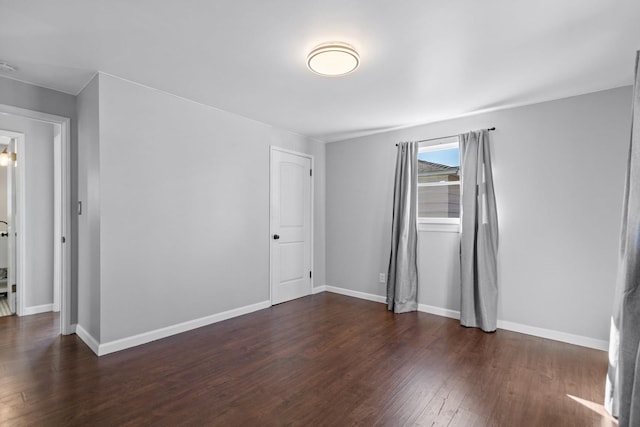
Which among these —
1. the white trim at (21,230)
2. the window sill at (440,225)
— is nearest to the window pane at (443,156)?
the window sill at (440,225)

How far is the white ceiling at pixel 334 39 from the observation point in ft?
6.34

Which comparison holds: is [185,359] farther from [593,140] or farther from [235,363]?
[593,140]

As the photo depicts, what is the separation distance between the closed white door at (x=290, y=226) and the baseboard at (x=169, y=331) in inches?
21.9

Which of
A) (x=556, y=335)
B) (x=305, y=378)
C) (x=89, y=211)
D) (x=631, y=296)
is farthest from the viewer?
(x=556, y=335)

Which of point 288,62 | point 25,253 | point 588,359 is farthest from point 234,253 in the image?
point 588,359

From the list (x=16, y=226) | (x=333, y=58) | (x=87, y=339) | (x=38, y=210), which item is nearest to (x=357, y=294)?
(x=87, y=339)

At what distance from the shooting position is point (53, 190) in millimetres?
4188

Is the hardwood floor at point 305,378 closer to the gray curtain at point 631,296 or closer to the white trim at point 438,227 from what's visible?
the gray curtain at point 631,296

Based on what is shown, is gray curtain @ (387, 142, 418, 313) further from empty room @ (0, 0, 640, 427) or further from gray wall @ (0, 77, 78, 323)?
gray wall @ (0, 77, 78, 323)

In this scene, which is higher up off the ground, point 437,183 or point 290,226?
point 437,183

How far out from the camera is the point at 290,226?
484cm

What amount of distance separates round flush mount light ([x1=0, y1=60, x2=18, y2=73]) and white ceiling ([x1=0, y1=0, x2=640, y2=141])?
6 centimetres

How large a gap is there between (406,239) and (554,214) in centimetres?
167

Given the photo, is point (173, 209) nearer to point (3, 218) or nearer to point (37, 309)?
point (37, 309)
